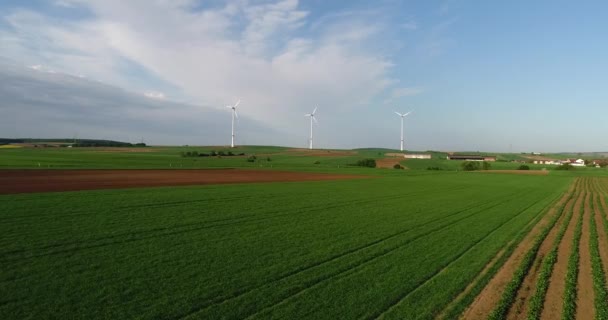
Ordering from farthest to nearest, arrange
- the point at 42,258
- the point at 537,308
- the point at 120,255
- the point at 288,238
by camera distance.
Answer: the point at 288,238 → the point at 120,255 → the point at 42,258 → the point at 537,308

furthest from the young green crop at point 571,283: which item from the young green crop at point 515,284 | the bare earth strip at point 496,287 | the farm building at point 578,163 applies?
the farm building at point 578,163

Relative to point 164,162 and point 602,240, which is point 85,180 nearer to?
point 602,240

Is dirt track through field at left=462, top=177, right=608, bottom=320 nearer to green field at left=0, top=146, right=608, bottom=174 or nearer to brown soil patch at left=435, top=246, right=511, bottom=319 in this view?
brown soil patch at left=435, top=246, right=511, bottom=319

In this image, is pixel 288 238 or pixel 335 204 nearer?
pixel 288 238

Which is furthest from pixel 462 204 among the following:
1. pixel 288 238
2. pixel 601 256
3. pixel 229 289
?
pixel 229 289

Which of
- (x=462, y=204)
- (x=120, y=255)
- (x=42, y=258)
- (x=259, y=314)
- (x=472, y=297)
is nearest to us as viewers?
(x=259, y=314)

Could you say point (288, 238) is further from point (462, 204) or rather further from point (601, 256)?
point (462, 204)
